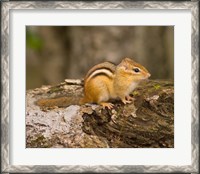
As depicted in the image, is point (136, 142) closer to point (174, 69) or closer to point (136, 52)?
point (174, 69)

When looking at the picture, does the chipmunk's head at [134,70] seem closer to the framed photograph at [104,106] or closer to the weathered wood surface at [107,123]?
the framed photograph at [104,106]

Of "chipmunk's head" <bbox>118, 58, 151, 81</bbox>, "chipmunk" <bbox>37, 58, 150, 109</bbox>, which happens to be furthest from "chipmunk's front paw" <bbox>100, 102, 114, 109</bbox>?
"chipmunk's head" <bbox>118, 58, 151, 81</bbox>

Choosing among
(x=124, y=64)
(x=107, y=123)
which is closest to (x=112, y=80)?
(x=124, y=64)

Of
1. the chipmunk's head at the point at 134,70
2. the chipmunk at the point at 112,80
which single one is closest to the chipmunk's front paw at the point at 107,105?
the chipmunk at the point at 112,80

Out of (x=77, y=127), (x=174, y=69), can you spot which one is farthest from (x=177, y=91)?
(x=77, y=127)

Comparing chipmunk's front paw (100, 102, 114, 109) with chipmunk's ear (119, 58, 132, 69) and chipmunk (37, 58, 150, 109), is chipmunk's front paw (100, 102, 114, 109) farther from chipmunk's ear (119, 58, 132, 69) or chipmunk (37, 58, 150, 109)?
chipmunk's ear (119, 58, 132, 69)

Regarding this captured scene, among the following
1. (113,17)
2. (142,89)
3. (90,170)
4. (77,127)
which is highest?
(113,17)
